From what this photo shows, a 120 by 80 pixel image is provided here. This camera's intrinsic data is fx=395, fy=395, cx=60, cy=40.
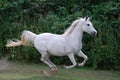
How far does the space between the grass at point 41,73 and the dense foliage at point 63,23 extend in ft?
1.65

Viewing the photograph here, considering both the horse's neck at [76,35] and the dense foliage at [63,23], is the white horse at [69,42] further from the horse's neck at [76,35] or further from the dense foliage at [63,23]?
the dense foliage at [63,23]

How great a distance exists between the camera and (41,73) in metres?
10.0

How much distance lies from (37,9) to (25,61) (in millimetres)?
2305

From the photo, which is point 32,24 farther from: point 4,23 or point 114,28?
point 114,28

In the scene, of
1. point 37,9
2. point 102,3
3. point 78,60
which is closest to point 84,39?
point 78,60

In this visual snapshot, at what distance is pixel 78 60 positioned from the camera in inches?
459

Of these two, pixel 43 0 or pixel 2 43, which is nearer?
pixel 2 43

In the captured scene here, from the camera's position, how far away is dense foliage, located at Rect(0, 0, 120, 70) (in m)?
11.2

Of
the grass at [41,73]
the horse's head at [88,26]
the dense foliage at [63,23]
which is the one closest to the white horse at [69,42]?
the horse's head at [88,26]

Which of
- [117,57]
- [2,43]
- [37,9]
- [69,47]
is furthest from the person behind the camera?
[37,9]

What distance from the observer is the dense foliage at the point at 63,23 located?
11211 mm

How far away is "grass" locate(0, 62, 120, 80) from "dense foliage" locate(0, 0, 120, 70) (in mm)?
504

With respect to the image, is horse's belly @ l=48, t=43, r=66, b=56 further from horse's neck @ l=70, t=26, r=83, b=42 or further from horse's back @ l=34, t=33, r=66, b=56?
horse's neck @ l=70, t=26, r=83, b=42

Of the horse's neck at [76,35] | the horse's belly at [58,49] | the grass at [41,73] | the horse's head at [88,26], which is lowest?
the grass at [41,73]
